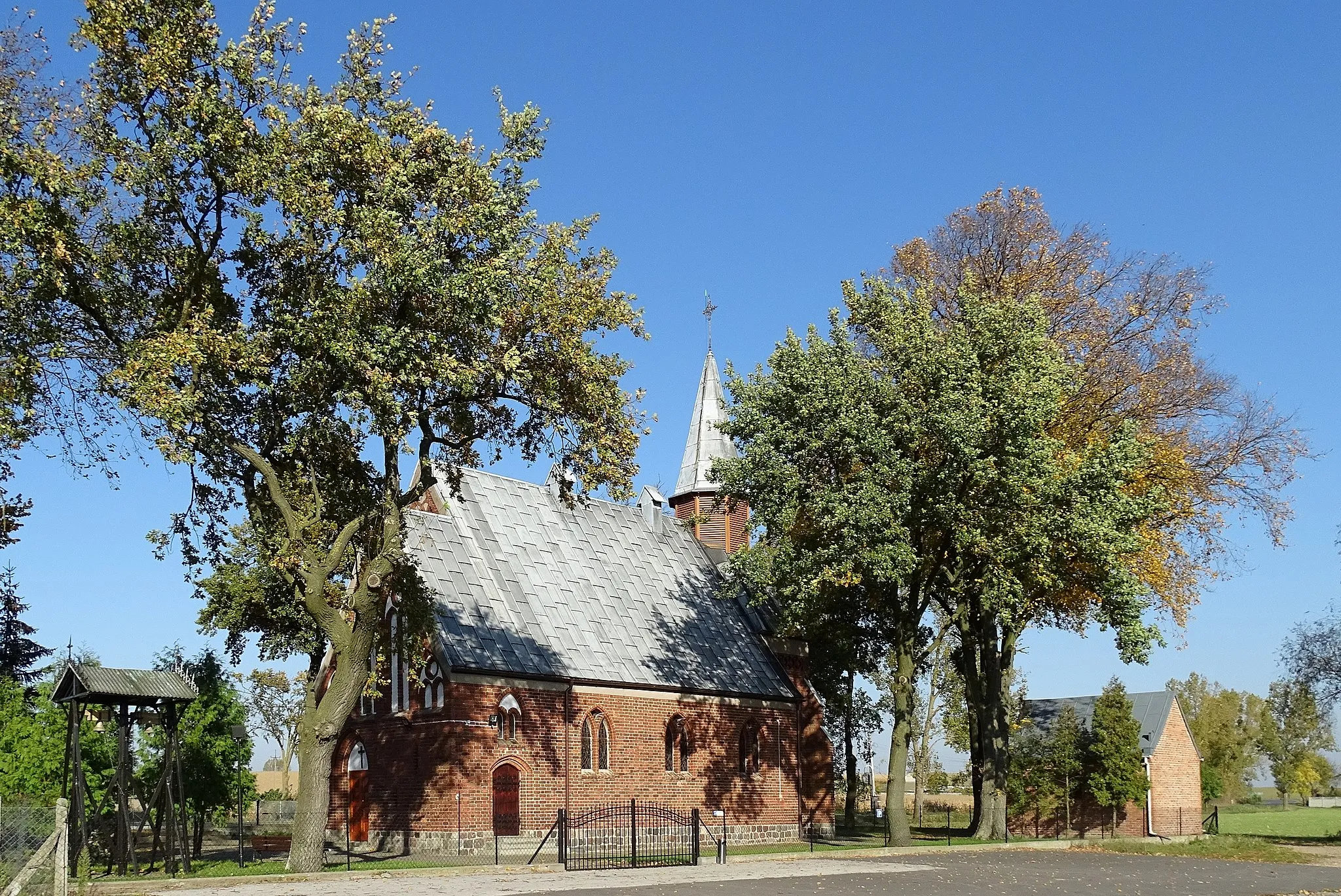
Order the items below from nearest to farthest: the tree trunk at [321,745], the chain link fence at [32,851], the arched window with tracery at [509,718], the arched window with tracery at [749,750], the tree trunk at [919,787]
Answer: the chain link fence at [32,851] < the tree trunk at [321,745] < the arched window with tracery at [509,718] < the arched window with tracery at [749,750] < the tree trunk at [919,787]

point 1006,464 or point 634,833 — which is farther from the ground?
point 1006,464

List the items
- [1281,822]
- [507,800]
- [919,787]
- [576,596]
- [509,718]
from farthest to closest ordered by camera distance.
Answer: [1281,822] → [919,787] → [576,596] → [509,718] → [507,800]

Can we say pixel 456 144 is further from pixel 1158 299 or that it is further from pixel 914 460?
pixel 1158 299

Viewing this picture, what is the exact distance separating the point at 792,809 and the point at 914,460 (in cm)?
1544

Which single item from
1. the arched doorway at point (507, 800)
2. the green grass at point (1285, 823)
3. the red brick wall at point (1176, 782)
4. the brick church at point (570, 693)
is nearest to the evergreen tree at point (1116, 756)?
the red brick wall at point (1176, 782)

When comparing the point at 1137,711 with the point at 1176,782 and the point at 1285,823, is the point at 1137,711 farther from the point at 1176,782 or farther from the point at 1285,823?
the point at 1285,823

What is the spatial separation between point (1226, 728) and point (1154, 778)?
43515 millimetres

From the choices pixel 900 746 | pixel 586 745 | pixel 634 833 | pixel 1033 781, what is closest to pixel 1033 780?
pixel 1033 781

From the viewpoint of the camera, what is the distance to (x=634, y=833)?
1113 inches

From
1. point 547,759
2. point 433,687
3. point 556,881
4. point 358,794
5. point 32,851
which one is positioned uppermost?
point 433,687

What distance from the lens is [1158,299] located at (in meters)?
35.0

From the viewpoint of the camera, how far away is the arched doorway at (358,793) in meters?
32.4

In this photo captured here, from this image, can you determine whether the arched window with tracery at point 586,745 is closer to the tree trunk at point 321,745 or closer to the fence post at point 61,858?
the tree trunk at point 321,745

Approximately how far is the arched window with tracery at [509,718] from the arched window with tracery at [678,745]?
604cm
